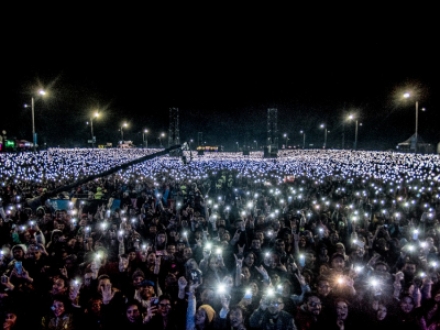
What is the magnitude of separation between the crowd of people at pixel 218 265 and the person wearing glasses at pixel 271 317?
0.5 inches

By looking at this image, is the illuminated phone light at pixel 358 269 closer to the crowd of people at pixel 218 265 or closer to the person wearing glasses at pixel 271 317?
the crowd of people at pixel 218 265

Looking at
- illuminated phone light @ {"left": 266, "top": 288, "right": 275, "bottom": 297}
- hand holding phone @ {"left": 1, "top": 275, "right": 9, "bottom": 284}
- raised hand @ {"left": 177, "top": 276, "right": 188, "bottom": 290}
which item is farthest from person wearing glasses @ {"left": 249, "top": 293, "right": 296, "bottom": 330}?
hand holding phone @ {"left": 1, "top": 275, "right": 9, "bottom": 284}

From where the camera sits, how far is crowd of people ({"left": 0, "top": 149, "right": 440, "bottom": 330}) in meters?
5.24

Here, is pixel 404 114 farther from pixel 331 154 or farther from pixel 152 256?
pixel 152 256

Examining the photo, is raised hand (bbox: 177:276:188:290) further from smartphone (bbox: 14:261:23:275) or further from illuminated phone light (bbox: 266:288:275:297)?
smartphone (bbox: 14:261:23:275)

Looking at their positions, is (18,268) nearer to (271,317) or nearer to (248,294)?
(248,294)

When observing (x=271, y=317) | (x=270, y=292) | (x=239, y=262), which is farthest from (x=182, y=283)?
(x=271, y=317)

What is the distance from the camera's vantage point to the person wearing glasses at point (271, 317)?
5.01 m

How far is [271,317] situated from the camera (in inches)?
201

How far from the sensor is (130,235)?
8.41 metres

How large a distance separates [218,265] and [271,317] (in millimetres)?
1898

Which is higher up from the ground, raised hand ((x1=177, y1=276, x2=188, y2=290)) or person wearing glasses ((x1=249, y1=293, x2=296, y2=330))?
raised hand ((x1=177, y1=276, x2=188, y2=290))

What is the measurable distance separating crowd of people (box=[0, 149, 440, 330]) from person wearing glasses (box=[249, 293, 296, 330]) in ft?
0.04

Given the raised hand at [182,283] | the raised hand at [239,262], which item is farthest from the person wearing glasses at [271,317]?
the raised hand at [239,262]
